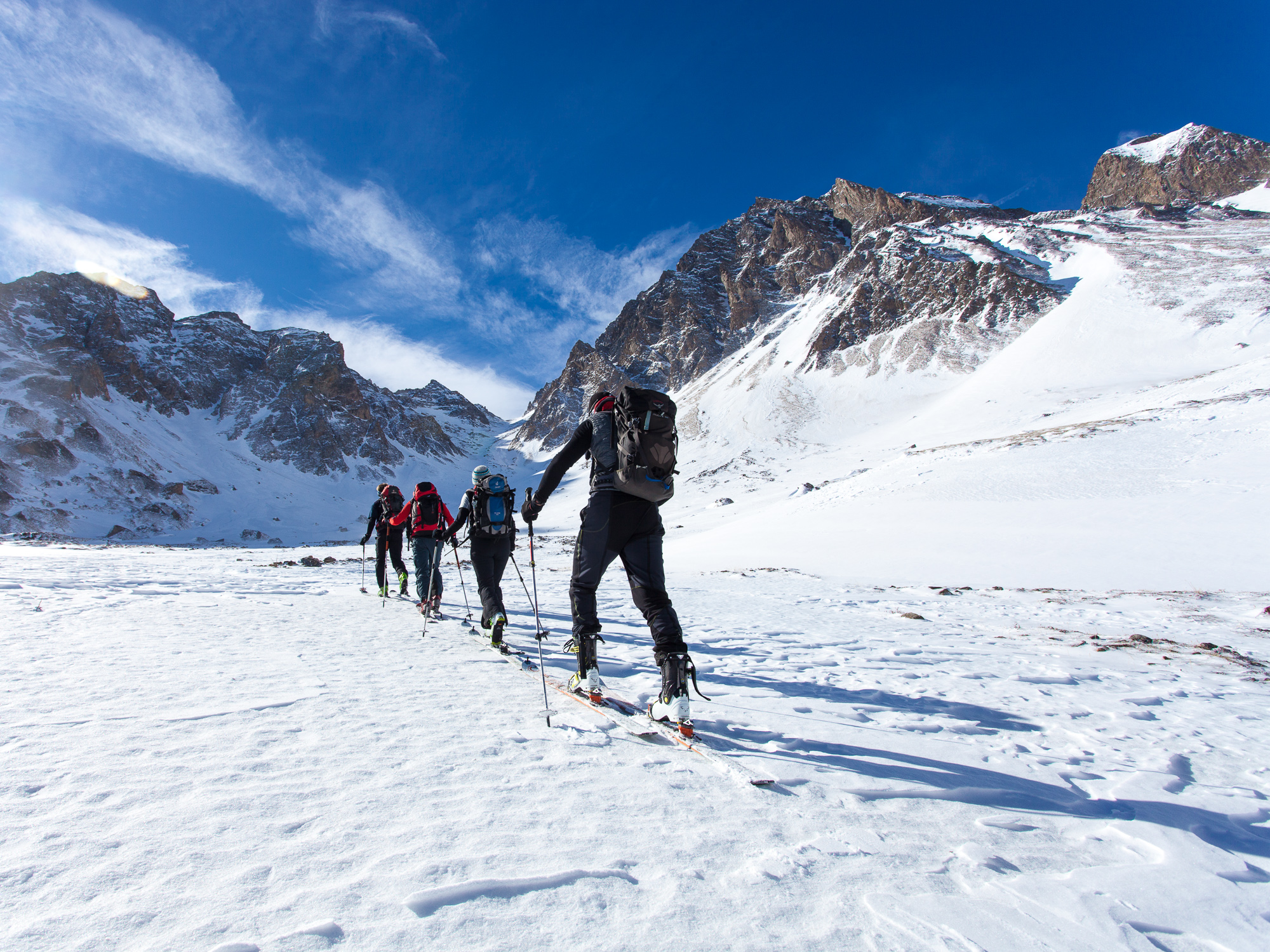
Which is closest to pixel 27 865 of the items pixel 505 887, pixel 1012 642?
pixel 505 887

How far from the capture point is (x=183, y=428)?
84250 mm

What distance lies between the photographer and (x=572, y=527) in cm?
4994

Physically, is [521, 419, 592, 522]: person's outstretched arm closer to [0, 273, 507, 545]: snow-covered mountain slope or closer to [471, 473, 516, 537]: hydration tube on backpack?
[471, 473, 516, 537]: hydration tube on backpack

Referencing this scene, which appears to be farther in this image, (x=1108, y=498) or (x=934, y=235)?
(x=934, y=235)

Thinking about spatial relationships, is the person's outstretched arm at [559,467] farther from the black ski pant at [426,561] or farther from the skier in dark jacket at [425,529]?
the skier in dark jacket at [425,529]

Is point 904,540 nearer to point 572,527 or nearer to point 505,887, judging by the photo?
point 505,887

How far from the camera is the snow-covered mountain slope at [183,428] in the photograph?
2218 inches

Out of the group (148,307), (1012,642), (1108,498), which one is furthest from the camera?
(148,307)

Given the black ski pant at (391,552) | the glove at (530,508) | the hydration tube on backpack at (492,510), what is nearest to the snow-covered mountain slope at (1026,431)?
the hydration tube on backpack at (492,510)

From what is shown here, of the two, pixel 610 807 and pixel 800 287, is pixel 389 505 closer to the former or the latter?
pixel 610 807

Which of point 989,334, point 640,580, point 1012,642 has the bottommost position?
point 1012,642

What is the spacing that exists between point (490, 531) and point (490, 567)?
42 cm

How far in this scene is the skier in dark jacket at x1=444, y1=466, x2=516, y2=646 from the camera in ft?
20.8

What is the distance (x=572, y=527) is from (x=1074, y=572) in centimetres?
4097
